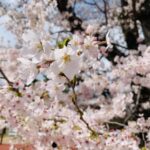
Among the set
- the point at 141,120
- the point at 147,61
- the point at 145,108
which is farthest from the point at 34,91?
the point at 145,108

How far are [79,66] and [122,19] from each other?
6.26 metres

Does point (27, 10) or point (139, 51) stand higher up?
point (27, 10)

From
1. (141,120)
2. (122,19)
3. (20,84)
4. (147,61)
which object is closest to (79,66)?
(20,84)

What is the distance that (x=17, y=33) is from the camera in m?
6.95

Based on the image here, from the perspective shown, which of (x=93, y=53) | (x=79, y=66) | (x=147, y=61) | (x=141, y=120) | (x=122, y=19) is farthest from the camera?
(x=122, y=19)

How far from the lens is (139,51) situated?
656 cm

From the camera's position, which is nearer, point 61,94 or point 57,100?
point 61,94

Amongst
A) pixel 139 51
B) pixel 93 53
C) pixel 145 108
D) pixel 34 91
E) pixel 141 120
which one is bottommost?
pixel 145 108

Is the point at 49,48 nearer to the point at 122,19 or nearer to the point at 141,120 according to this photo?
the point at 141,120

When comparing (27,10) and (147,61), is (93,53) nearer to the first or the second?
(147,61)

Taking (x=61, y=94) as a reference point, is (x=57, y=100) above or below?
below

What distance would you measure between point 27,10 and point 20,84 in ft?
14.3

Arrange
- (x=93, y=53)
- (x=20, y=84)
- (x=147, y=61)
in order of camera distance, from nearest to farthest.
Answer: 1. (x=93, y=53)
2. (x=20, y=84)
3. (x=147, y=61)

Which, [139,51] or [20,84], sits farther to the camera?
[139,51]
